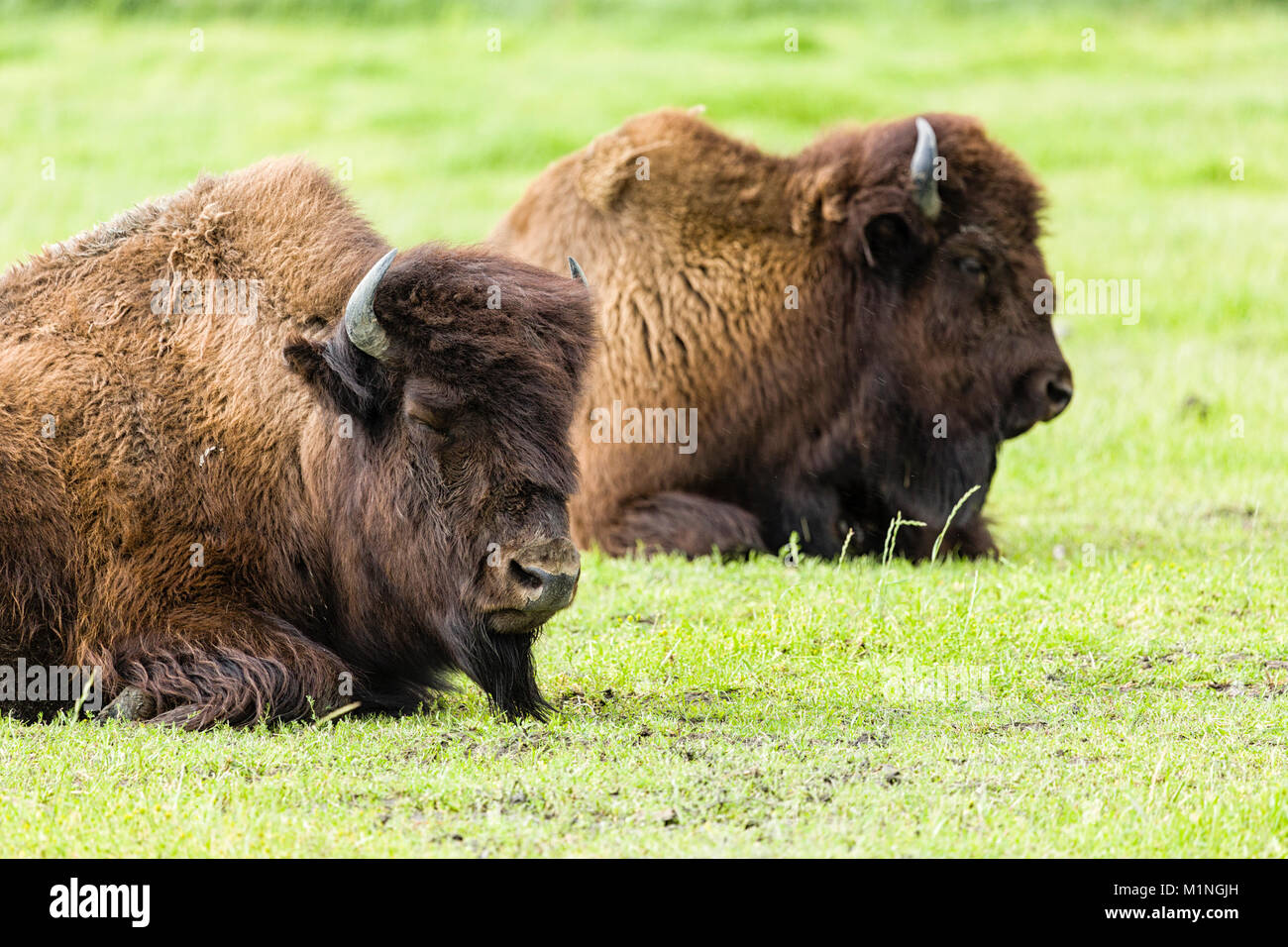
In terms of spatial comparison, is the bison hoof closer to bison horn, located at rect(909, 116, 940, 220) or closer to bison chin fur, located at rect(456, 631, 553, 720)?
bison chin fur, located at rect(456, 631, 553, 720)

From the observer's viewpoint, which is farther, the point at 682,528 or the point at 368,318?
the point at 682,528

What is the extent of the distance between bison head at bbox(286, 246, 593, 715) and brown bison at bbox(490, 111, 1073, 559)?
11.2ft

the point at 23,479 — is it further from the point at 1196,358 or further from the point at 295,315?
the point at 1196,358

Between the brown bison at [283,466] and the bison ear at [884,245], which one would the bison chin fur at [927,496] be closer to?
the bison ear at [884,245]

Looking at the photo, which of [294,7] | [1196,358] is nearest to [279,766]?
[1196,358]

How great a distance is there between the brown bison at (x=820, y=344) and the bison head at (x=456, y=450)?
3416 mm

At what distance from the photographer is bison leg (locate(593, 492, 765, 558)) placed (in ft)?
30.3

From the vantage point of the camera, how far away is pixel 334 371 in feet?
19.5

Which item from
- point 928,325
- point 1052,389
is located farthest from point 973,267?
point 1052,389

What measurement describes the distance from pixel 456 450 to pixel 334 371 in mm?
550

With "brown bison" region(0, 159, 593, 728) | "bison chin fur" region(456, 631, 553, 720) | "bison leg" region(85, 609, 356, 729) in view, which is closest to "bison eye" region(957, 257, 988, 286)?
"brown bison" region(0, 159, 593, 728)

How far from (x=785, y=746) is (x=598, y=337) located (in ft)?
5.90

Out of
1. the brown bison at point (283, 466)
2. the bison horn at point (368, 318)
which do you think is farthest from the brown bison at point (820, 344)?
the bison horn at point (368, 318)

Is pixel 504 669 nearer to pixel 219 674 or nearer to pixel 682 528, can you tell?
pixel 219 674
